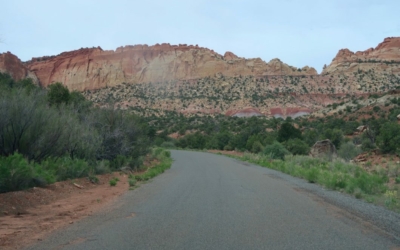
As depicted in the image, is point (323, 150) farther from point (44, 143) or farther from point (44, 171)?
point (44, 171)

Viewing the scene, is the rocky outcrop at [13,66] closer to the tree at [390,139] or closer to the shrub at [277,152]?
the shrub at [277,152]

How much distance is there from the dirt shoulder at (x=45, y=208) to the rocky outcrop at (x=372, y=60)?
99.1 meters

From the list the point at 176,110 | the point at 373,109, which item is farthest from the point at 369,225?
the point at 176,110

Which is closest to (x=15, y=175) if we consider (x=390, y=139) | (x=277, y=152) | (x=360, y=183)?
(x=360, y=183)

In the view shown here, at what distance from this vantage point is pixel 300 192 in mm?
14703

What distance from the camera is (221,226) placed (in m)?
8.29

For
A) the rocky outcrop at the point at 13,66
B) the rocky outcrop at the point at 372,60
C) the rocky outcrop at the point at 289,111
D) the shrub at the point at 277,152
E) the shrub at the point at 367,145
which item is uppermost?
the rocky outcrop at the point at 372,60

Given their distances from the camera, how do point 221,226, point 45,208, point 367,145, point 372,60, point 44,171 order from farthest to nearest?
point 372,60 → point 367,145 → point 44,171 → point 45,208 → point 221,226

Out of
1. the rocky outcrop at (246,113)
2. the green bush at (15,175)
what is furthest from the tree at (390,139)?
the rocky outcrop at (246,113)

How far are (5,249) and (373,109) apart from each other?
190 ft

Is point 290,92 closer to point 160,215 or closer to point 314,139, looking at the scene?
point 314,139

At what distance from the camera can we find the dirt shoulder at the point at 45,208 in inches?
300

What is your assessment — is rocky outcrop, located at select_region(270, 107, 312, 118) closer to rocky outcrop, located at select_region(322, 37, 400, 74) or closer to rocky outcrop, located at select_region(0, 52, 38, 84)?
rocky outcrop, located at select_region(322, 37, 400, 74)

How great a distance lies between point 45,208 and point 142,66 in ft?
418
